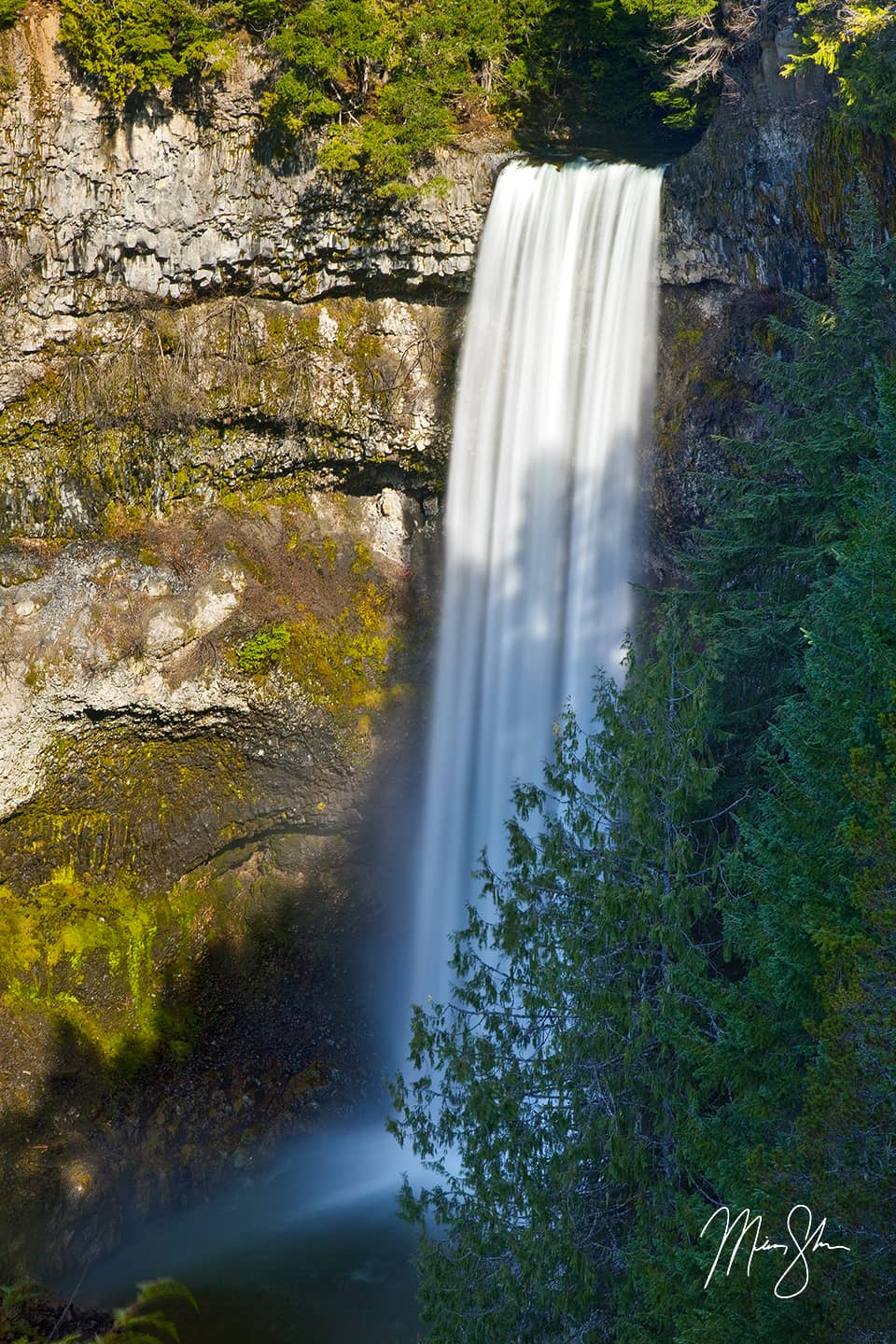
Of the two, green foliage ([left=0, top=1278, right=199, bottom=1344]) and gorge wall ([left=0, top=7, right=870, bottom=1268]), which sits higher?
gorge wall ([left=0, top=7, right=870, bottom=1268])

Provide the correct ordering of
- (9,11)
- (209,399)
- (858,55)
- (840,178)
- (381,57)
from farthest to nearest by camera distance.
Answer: (209,399) < (381,57) < (9,11) < (840,178) < (858,55)

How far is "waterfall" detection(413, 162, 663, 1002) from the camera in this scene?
17.0 metres

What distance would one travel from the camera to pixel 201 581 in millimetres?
19672

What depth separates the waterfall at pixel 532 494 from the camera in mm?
17031

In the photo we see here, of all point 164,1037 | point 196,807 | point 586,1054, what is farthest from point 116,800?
point 586,1054

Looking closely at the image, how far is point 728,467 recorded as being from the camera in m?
16.5

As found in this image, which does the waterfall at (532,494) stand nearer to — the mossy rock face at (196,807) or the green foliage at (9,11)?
the mossy rock face at (196,807)

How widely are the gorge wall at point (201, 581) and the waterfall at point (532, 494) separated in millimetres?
973

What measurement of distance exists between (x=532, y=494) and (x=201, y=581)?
589cm

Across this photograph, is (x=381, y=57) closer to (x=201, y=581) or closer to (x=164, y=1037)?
(x=201, y=581)

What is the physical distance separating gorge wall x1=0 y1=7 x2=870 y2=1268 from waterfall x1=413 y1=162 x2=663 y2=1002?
3.19ft

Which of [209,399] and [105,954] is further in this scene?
[209,399]
